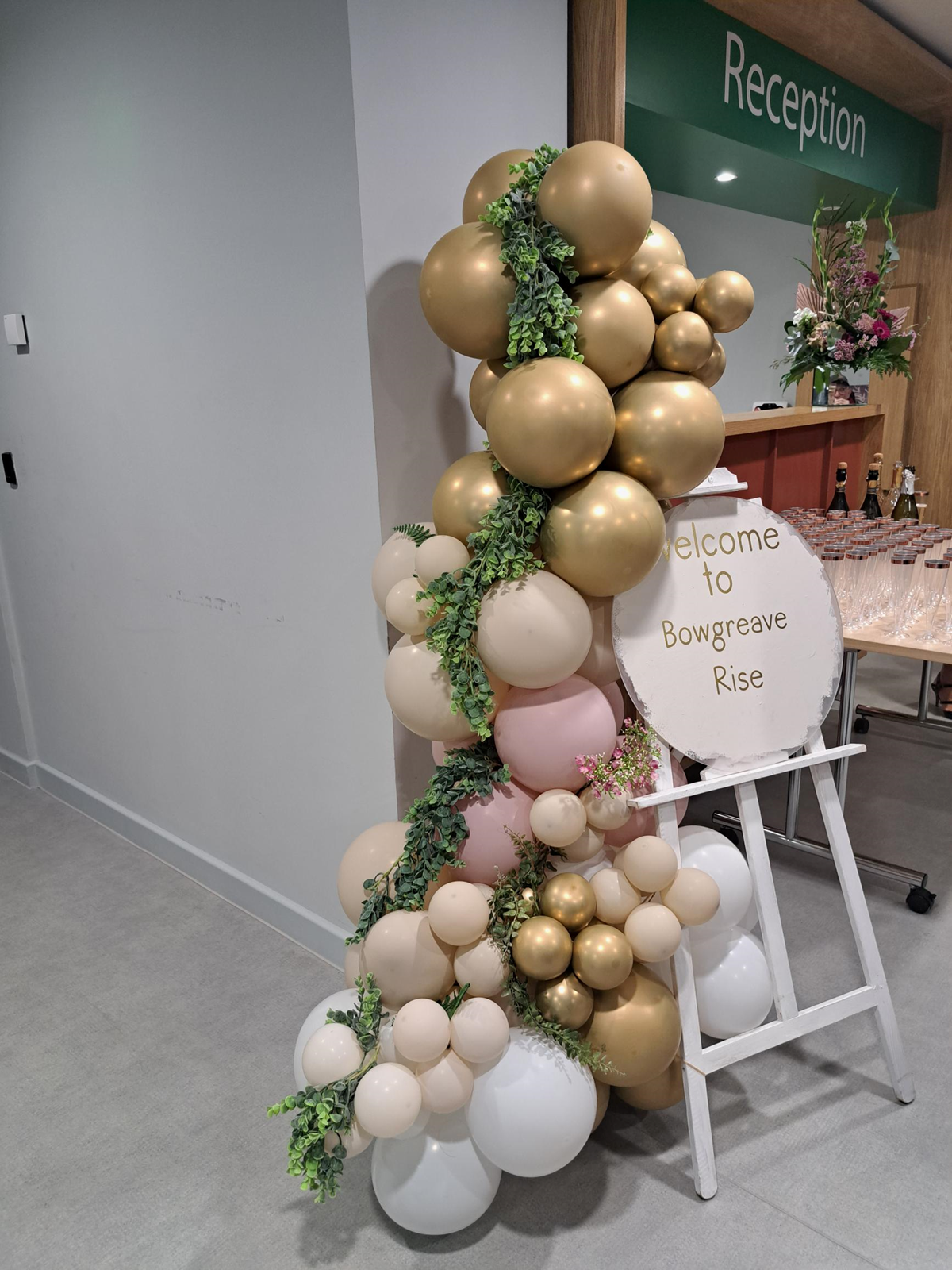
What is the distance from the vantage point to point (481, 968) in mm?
1473

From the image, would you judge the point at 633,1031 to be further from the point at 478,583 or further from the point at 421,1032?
the point at 478,583

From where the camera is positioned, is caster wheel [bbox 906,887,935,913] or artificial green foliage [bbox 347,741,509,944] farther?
caster wheel [bbox 906,887,935,913]

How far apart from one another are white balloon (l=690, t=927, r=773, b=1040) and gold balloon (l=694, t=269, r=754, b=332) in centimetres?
111

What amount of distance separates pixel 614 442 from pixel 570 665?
385 millimetres

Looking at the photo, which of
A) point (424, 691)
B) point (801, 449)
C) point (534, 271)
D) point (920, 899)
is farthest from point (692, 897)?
point (801, 449)

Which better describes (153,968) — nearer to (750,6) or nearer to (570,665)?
(570,665)

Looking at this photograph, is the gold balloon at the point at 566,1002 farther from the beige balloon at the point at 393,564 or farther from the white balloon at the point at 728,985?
the beige balloon at the point at 393,564

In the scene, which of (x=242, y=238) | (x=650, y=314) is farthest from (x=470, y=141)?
(x=650, y=314)

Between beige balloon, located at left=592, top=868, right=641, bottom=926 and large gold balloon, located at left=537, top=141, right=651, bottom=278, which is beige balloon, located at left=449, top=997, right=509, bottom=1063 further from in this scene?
large gold balloon, located at left=537, top=141, right=651, bottom=278

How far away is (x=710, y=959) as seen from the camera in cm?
168

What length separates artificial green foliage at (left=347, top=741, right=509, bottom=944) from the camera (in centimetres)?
154

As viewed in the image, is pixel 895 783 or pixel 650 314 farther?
pixel 895 783

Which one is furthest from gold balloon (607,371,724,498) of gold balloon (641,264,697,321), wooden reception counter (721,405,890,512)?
wooden reception counter (721,405,890,512)

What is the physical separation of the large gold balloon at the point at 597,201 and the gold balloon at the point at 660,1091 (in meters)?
1.42
